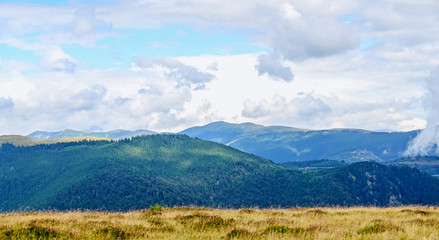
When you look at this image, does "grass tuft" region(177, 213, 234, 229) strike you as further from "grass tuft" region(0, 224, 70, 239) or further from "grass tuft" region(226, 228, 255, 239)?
"grass tuft" region(0, 224, 70, 239)

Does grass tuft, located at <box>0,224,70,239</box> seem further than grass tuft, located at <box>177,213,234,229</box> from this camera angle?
No

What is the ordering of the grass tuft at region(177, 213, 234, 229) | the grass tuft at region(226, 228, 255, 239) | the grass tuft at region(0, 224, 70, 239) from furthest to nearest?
the grass tuft at region(177, 213, 234, 229)
the grass tuft at region(226, 228, 255, 239)
the grass tuft at region(0, 224, 70, 239)

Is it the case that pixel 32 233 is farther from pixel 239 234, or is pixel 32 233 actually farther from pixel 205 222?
pixel 239 234

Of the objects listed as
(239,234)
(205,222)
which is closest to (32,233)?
(205,222)

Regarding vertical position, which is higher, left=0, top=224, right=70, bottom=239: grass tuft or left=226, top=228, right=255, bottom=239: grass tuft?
left=0, top=224, right=70, bottom=239: grass tuft

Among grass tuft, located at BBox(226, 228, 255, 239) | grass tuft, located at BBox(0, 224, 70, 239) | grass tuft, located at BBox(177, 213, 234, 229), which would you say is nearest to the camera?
grass tuft, located at BBox(0, 224, 70, 239)

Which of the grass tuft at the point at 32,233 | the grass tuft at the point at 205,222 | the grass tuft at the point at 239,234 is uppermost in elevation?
the grass tuft at the point at 32,233

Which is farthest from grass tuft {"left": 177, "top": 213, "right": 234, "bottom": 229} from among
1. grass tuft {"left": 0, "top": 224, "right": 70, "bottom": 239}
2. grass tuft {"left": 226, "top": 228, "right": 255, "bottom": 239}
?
grass tuft {"left": 0, "top": 224, "right": 70, "bottom": 239}

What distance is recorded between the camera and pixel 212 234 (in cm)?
1650

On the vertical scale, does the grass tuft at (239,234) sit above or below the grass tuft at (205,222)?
above

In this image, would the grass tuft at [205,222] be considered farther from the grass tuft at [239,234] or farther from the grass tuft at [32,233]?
the grass tuft at [32,233]

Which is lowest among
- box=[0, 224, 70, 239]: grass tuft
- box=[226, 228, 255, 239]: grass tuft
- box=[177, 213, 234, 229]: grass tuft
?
box=[177, 213, 234, 229]: grass tuft

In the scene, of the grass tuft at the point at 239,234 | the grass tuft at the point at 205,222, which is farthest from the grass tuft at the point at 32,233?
the grass tuft at the point at 239,234

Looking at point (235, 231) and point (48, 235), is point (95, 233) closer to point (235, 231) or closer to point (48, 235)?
point (48, 235)
